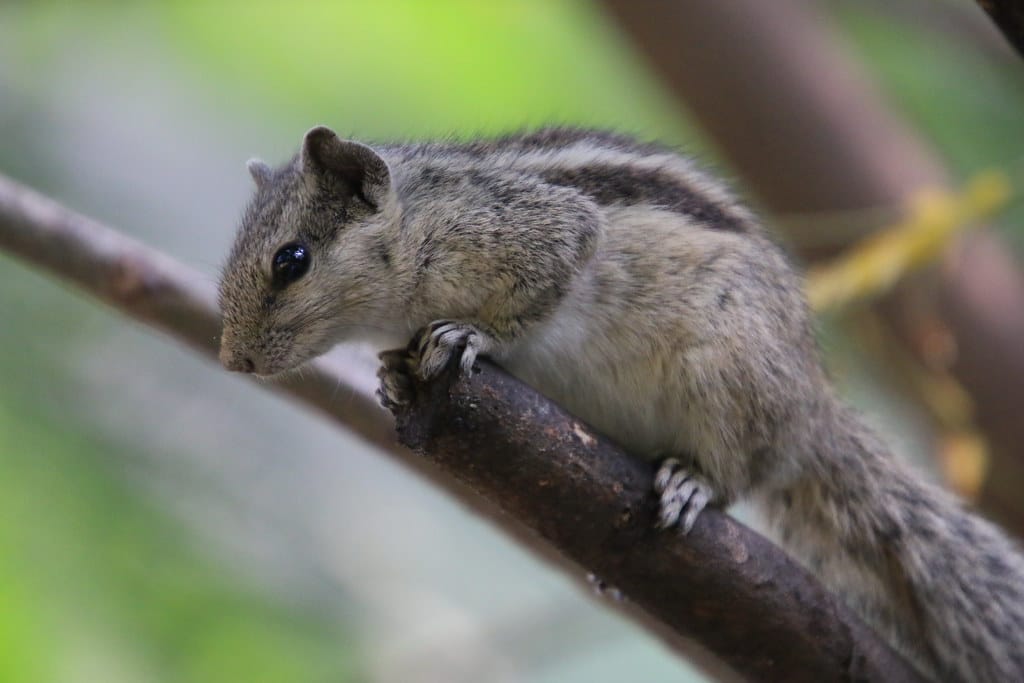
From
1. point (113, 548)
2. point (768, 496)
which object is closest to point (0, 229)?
point (113, 548)

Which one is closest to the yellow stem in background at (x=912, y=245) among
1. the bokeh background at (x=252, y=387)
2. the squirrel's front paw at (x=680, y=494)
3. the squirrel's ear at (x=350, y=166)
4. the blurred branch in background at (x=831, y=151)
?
the bokeh background at (x=252, y=387)

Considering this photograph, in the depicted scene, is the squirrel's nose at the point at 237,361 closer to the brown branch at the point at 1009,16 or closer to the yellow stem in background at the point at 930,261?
the brown branch at the point at 1009,16

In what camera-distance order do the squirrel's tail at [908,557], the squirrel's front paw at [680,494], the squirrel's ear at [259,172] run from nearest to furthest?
the squirrel's front paw at [680,494]
the squirrel's tail at [908,557]
the squirrel's ear at [259,172]

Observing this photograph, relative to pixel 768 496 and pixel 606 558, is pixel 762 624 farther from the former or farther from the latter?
pixel 768 496

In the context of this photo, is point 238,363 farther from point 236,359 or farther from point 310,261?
point 310,261

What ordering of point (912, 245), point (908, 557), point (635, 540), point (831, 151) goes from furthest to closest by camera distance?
point (831, 151), point (912, 245), point (908, 557), point (635, 540)

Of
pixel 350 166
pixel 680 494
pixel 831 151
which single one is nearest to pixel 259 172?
pixel 350 166
